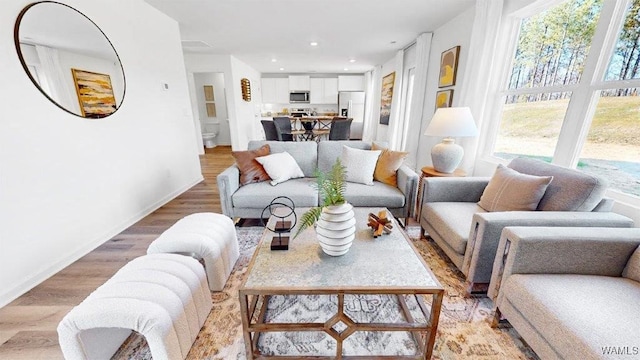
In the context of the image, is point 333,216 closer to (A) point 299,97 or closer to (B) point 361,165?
(B) point 361,165

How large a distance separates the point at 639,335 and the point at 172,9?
431 centimetres

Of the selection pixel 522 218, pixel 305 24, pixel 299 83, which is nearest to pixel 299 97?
pixel 299 83

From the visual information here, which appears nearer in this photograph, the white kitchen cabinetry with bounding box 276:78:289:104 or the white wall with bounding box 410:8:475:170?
the white wall with bounding box 410:8:475:170

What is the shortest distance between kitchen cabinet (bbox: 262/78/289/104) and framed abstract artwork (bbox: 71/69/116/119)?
20.6 ft

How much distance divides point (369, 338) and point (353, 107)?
7.63 meters

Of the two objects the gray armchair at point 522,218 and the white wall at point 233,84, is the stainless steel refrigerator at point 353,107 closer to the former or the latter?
the white wall at point 233,84

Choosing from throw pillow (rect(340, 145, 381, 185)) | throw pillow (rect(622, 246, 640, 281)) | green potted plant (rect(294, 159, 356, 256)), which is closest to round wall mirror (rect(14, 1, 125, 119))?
green potted plant (rect(294, 159, 356, 256))

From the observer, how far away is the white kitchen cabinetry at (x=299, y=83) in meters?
7.93

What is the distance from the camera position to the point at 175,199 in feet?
10.3

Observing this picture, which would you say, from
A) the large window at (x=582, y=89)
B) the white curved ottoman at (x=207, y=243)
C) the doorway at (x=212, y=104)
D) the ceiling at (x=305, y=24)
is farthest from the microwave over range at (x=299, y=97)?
the white curved ottoman at (x=207, y=243)

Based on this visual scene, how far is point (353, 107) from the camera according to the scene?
8078 mm

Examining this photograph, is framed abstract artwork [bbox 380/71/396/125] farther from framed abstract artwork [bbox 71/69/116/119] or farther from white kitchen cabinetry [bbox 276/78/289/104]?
framed abstract artwork [bbox 71/69/116/119]

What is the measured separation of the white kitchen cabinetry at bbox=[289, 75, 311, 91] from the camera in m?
7.93

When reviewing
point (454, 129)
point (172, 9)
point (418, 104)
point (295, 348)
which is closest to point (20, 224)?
point (295, 348)
